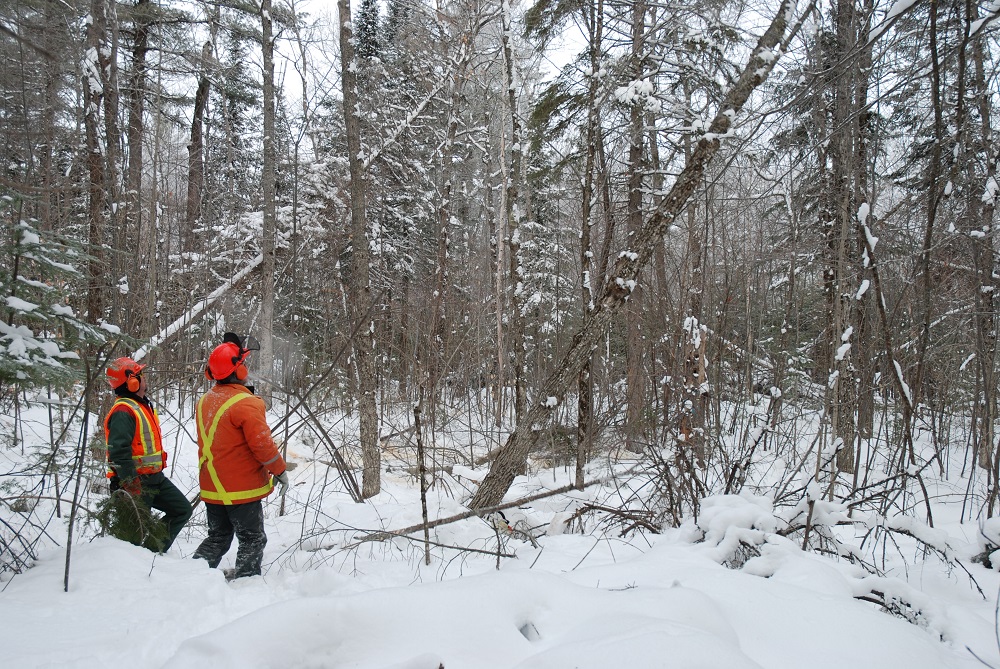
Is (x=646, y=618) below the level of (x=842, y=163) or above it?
below

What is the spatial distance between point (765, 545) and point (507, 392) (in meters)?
9.21

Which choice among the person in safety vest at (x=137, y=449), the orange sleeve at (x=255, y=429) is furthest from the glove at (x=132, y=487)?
the orange sleeve at (x=255, y=429)

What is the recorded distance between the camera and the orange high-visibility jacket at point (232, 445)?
3.95 metres

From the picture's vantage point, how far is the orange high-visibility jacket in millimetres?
3947

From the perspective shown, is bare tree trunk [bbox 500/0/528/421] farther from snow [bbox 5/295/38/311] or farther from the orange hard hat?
snow [bbox 5/295/38/311]

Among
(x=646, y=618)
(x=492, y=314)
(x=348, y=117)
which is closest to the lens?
(x=646, y=618)

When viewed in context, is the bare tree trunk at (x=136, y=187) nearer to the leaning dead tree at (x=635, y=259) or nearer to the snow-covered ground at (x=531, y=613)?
the snow-covered ground at (x=531, y=613)

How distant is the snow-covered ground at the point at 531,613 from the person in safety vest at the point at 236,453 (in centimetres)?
33

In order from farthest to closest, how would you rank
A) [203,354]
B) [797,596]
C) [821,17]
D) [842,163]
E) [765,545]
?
[203,354], [842,163], [821,17], [765,545], [797,596]

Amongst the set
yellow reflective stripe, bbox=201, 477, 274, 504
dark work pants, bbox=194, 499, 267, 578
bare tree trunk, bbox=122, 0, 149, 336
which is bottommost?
dark work pants, bbox=194, 499, 267, 578

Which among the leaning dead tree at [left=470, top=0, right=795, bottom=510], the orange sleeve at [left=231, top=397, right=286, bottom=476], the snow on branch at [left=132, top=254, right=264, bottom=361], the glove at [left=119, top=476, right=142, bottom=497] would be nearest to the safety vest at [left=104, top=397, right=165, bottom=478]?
the glove at [left=119, top=476, right=142, bottom=497]

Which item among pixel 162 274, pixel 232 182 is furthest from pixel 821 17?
pixel 232 182

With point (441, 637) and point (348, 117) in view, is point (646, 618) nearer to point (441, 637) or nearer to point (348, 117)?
point (441, 637)

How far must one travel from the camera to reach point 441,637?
2.24 metres
